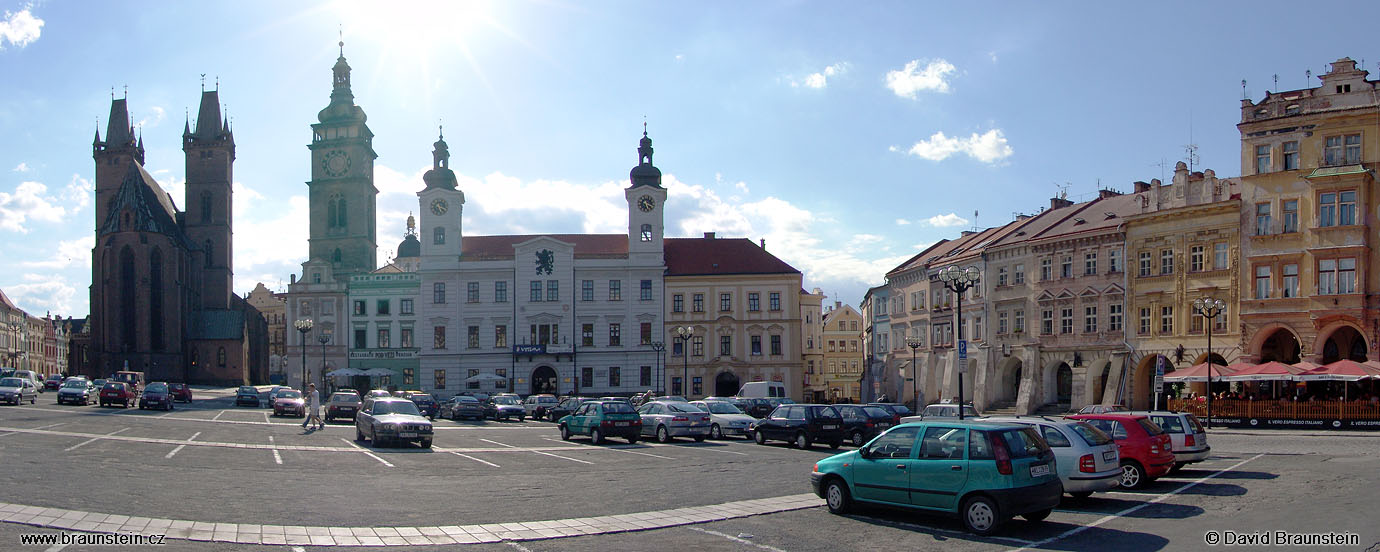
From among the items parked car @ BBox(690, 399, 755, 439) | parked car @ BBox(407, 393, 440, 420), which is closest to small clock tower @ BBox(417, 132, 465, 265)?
parked car @ BBox(407, 393, 440, 420)

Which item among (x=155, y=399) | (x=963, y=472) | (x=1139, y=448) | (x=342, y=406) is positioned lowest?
(x=155, y=399)

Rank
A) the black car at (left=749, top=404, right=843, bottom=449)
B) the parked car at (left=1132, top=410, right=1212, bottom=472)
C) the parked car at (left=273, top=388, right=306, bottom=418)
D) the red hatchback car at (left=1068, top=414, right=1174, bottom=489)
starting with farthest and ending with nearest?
1. the parked car at (left=273, top=388, right=306, bottom=418)
2. the black car at (left=749, top=404, right=843, bottom=449)
3. the parked car at (left=1132, top=410, right=1212, bottom=472)
4. the red hatchback car at (left=1068, top=414, right=1174, bottom=489)

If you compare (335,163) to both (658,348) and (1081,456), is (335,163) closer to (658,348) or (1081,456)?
(658,348)

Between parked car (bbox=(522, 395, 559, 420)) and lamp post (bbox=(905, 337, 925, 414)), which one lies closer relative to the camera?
parked car (bbox=(522, 395, 559, 420))

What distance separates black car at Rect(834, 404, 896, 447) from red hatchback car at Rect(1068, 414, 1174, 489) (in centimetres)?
1126

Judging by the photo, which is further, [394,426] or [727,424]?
[727,424]

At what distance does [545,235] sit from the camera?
240ft

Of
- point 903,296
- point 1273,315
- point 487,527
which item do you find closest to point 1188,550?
point 487,527

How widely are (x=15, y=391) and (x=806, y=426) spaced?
40545mm

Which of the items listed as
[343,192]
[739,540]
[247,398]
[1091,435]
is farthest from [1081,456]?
[343,192]

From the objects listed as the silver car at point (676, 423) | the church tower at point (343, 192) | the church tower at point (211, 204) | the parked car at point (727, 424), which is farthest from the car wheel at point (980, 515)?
the church tower at point (211, 204)

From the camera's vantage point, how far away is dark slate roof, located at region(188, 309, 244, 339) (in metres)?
106

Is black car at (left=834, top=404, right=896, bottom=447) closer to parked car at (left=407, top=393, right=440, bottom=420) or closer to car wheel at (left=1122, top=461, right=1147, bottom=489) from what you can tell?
car wheel at (left=1122, top=461, right=1147, bottom=489)

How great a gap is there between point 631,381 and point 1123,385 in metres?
33.8
